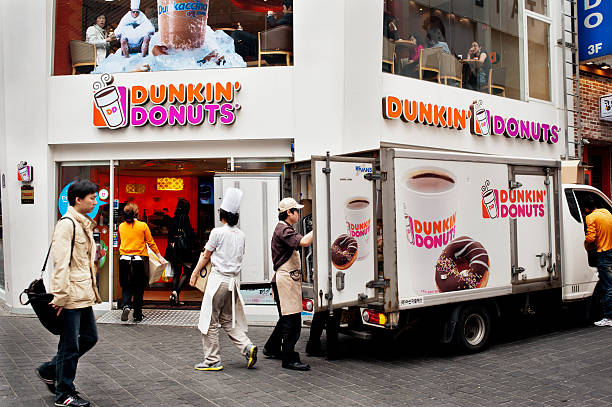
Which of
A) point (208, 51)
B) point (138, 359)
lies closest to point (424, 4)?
point (208, 51)

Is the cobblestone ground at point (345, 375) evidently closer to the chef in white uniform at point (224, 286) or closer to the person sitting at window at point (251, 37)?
the chef in white uniform at point (224, 286)

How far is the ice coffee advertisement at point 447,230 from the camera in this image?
263 inches

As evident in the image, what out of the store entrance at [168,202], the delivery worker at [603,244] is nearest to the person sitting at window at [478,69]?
the delivery worker at [603,244]

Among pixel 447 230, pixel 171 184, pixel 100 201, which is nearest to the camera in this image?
pixel 447 230

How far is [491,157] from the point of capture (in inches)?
296

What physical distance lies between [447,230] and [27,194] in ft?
24.7

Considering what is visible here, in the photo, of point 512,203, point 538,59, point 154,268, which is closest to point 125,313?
point 154,268

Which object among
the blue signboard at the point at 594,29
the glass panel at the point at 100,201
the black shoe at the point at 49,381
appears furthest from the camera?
the blue signboard at the point at 594,29

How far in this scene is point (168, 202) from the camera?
42.3 ft

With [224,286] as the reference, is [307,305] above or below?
below

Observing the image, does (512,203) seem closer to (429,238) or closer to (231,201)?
(429,238)

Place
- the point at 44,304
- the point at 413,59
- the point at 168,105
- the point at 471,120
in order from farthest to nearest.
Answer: the point at 471,120 → the point at 413,59 → the point at 168,105 → the point at 44,304

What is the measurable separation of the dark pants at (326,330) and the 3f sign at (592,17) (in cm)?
1041

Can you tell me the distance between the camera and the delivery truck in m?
6.38
